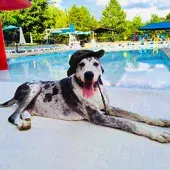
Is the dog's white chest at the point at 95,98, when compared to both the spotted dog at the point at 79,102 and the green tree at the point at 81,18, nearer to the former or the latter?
the spotted dog at the point at 79,102

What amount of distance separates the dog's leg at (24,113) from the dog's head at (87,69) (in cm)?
59

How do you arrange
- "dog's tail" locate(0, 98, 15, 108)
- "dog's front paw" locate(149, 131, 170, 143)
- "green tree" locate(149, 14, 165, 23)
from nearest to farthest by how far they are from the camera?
"dog's front paw" locate(149, 131, 170, 143) → "dog's tail" locate(0, 98, 15, 108) → "green tree" locate(149, 14, 165, 23)

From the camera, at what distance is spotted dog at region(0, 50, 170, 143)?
8.83ft

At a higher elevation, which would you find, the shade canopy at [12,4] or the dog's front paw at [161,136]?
the shade canopy at [12,4]

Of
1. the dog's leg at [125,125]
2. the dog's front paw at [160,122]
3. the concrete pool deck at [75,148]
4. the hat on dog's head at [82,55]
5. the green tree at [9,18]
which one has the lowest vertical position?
the concrete pool deck at [75,148]

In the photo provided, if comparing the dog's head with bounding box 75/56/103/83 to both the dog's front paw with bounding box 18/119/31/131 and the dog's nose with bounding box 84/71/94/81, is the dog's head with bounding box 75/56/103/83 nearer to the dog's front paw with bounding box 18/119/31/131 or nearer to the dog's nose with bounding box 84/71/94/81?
the dog's nose with bounding box 84/71/94/81

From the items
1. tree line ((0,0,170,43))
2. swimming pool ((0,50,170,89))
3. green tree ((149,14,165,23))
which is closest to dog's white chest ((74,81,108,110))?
swimming pool ((0,50,170,89))

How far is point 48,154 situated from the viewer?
2273mm

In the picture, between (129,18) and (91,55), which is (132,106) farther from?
(129,18)

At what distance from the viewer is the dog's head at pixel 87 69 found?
2.69 m

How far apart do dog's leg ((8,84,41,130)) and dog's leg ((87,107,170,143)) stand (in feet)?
2.22

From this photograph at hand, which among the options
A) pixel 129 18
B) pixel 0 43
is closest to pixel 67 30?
pixel 0 43

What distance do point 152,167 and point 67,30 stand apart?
2160 cm

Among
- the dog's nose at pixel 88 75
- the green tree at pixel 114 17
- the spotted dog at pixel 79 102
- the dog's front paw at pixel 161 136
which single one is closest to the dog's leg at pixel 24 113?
the spotted dog at pixel 79 102
